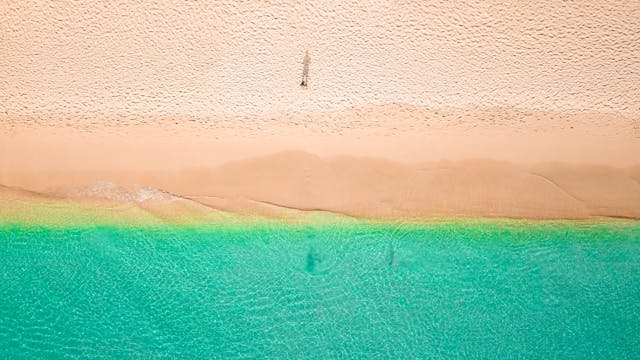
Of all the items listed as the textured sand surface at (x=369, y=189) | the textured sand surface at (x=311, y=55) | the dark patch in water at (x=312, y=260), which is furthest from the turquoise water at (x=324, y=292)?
the textured sand surface at (x=311, y=55)

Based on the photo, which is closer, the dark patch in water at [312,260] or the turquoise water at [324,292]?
the turquoise water at [324,292]

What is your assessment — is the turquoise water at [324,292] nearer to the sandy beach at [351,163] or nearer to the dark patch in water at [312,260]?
the dark patch in water at [312,260]

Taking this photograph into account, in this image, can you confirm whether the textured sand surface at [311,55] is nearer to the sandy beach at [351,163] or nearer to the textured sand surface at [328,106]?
the textured sand surface at [328,106]

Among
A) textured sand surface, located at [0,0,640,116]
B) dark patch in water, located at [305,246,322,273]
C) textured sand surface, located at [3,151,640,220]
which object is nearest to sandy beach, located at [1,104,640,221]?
textured sand surface, located at [3,151,640,220]

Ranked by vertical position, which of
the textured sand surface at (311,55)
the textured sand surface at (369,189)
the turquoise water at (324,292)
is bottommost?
the turquoise water at (324,292)

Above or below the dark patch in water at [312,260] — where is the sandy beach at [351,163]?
above

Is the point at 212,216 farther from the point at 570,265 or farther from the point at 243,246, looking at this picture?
the point at 570,265

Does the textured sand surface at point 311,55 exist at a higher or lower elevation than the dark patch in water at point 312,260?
higher

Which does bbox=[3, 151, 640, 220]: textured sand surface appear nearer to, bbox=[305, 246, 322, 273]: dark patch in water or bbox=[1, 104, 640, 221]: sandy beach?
bbox=[1, 104, 640, 221]: sandy beach

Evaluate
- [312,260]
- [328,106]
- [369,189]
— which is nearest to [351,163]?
[369,189]
